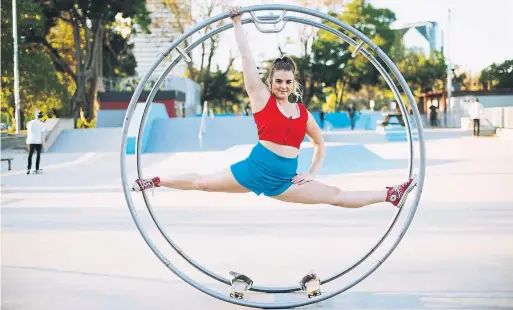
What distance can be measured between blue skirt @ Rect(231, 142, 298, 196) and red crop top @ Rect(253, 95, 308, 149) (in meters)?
Result: 0.10

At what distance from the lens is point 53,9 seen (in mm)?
37406

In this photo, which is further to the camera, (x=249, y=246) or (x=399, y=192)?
(x=249, y=246)

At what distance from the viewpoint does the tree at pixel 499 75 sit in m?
54.5

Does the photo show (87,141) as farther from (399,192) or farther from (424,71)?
(424,71)

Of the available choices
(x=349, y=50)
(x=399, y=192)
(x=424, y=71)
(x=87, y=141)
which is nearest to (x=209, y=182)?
(x=399, y=192)

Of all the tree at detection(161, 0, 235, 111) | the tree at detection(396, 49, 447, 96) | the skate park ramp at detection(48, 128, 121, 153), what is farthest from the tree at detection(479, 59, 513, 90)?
the skate park ramp at detection(48, 128, 121, 153)

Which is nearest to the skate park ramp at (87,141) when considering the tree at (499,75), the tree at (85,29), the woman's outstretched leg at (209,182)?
the tree at (85,29)

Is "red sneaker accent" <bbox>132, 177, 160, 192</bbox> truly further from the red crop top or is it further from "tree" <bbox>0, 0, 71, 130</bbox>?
"tree" <bbox>0, 0, 71, 130</bbox>

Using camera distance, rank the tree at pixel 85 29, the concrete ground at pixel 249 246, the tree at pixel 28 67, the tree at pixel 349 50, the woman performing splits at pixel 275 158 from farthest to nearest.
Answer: the tree at pixel 349 50 < the tree at pixel 85 29 < the tree at pixel 28 67 < the concrete ground at pixel 249 246 < the woman performing splits at pixel 275 158

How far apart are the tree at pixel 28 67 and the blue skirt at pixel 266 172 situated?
31.6 meters

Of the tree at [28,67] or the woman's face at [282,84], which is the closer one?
the woman's face at [282,84]

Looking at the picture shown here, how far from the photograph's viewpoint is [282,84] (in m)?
5.28

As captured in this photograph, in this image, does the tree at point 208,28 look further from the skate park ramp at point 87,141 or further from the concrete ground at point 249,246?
the concrete ground at point 249,246

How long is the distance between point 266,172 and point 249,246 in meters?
3.01
